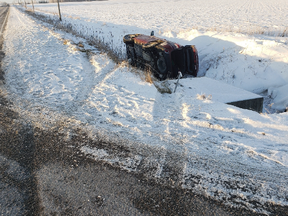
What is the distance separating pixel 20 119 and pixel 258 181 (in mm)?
4208

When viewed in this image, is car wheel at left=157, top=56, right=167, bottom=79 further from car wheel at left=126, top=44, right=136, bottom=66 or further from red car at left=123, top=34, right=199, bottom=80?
car wheel at left=126, top=44, right=136, bottom=66

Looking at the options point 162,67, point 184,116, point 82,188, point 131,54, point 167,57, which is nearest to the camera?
point 82,188

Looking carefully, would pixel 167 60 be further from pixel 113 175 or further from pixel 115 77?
pixel 113 175

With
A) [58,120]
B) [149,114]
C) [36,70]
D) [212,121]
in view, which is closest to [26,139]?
[58,120]

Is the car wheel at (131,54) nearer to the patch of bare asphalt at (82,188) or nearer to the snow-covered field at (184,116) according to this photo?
the snow-covered field at (184,116)

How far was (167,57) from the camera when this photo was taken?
563 cm

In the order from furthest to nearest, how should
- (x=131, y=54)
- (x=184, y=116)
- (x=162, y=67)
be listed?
(x=131, y=54) → (x=162, y=67) → (x=184, y=116)

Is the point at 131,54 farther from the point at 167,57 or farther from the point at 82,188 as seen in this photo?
the point at 82,188

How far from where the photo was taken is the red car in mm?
5715

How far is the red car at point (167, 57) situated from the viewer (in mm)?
5715

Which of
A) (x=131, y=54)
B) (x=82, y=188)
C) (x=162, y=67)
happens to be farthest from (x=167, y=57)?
(x=82, y=188)

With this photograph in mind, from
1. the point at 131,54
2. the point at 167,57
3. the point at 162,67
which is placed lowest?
the point at 162,67

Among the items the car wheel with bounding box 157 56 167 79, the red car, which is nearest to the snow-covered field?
the red car

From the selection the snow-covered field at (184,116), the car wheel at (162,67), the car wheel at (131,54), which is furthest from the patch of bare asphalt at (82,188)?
the car wheel at (131,54)
